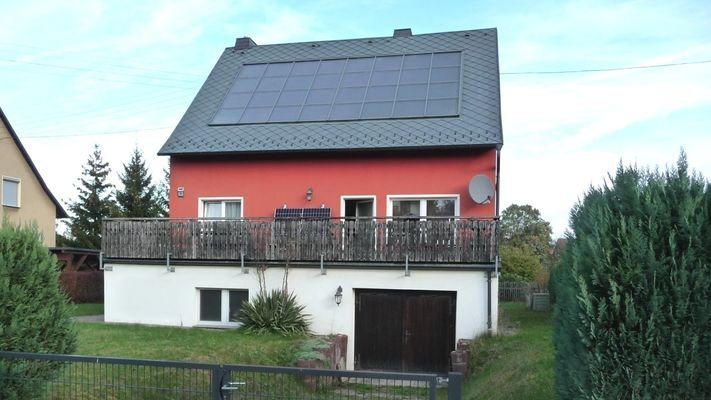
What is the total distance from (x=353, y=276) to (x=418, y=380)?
966 centimetres

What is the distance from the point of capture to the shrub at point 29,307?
516 centimetres

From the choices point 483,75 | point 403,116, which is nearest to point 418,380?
point 403,116

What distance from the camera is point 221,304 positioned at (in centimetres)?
1405

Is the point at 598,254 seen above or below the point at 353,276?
above

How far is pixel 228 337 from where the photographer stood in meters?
11.8

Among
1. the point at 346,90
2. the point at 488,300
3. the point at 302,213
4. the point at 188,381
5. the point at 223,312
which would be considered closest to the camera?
the point at 188,381

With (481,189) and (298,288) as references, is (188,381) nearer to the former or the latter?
(298,288)

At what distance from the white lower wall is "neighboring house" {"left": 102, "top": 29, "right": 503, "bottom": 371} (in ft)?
0.10

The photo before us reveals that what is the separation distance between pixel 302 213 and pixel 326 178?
112 cm

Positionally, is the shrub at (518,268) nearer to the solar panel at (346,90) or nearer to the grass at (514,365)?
the solar panel at (346,90)

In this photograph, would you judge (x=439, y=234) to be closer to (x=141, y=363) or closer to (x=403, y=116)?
(x=403, y=116)

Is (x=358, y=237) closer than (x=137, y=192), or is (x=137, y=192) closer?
(x=358, y=237)

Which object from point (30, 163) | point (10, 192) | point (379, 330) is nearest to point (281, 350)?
point (379, 330)

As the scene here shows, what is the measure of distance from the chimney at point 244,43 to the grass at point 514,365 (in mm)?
12074
